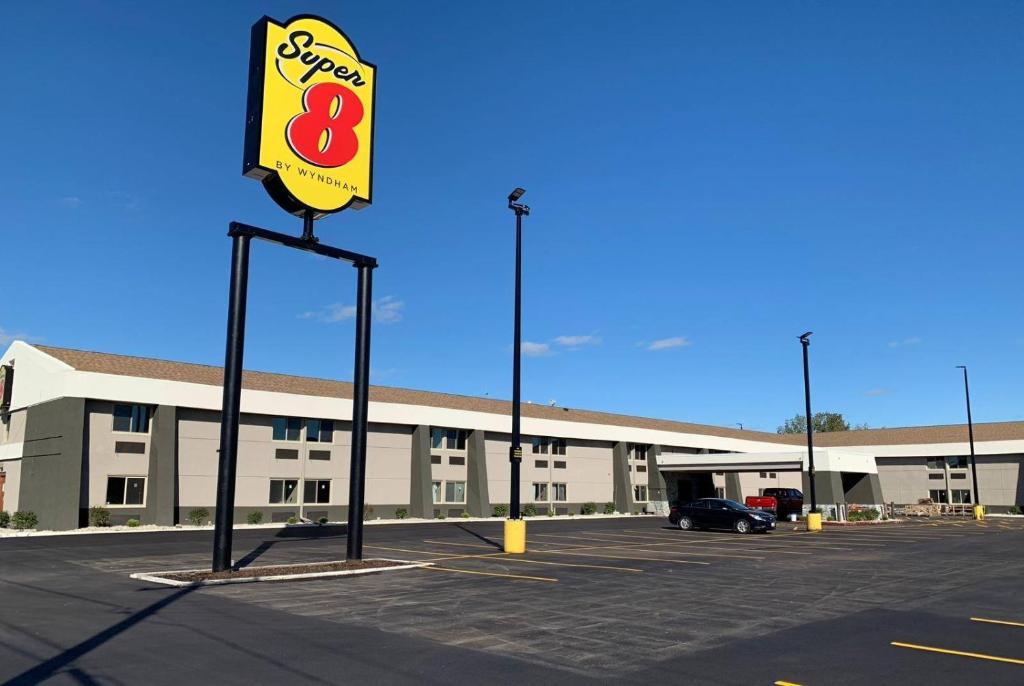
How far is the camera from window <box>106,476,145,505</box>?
34938 mm

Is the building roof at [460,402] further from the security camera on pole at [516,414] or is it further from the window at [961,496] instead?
the security camera on pole at [516,414]

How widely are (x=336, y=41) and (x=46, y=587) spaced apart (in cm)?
1404

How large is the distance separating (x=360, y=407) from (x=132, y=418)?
71.0ft

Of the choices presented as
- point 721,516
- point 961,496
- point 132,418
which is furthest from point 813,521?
point 961,496

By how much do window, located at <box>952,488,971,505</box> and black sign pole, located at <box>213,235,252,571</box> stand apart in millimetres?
63765

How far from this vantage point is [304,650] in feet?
30.2

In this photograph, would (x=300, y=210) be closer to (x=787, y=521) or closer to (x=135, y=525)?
(x=135, y=525)

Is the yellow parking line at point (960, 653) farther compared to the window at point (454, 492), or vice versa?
the window at point (454, 492)

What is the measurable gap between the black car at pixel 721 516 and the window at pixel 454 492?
51.3ft

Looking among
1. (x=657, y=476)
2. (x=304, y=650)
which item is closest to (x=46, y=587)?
(x=304, y=650)

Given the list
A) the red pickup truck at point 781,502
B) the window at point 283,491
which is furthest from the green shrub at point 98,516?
the red pickup truck at point 781,502

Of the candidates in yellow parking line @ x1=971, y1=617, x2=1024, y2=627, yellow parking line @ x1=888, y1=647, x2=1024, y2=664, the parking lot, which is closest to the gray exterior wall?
the parking lot

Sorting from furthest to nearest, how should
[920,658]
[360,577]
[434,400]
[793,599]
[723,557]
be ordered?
[434,400] → [723,557] → [360,577] → [793,599] → [920,658]

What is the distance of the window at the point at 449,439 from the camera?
47.8 m
